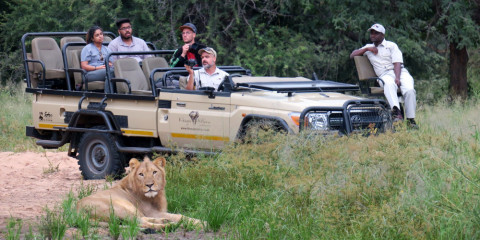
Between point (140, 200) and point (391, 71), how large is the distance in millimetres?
4828

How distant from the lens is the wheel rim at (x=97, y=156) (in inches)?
402

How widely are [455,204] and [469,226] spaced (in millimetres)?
296

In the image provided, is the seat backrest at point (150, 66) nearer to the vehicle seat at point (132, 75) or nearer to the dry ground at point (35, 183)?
the vehicle seat at point (132, 75)

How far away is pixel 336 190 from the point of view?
6.29 m

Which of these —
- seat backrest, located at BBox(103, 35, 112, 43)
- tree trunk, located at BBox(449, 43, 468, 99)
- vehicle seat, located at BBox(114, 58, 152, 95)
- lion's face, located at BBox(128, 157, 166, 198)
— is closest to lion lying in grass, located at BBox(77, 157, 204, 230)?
lion's face, located at BBox(128, 157, 166, 198)

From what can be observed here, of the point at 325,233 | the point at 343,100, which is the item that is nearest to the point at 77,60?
the point at 343,100

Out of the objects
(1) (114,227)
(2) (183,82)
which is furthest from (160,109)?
(1) (114,227)

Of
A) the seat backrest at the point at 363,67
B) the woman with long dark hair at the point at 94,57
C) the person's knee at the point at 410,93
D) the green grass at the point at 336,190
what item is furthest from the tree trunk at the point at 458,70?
the green grass at the point at 336,190

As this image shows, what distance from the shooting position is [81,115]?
33.6 ft

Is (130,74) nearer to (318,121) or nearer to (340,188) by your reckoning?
(318,121)

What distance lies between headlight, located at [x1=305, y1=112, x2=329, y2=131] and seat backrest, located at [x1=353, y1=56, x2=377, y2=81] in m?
2.32

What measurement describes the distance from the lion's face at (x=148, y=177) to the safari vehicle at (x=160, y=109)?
1654 mm

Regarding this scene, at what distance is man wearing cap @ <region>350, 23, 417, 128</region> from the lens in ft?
33.2

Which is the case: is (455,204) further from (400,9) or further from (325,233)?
(400,9)
